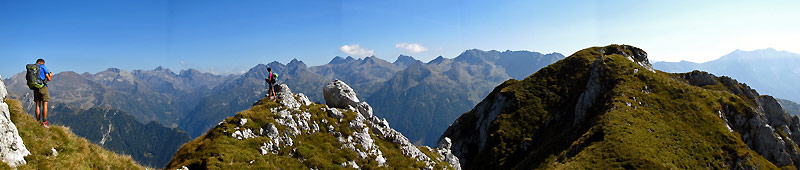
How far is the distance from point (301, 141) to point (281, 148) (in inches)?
96.0

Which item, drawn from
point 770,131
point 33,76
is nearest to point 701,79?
point 770,131

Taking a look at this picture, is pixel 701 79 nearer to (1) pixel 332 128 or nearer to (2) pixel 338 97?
(2) pixel 338 97

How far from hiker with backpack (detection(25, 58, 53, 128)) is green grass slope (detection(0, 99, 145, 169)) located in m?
0.75

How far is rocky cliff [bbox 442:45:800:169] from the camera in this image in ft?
238

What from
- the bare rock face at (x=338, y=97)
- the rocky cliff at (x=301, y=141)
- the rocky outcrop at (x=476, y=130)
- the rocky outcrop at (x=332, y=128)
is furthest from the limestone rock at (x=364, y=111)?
the rocky outcrop at (x=476, y=130)

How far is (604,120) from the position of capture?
3314 inches

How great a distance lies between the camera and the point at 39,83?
19.8 metres

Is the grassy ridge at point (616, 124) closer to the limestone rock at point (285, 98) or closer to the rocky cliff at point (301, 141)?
the rocky cliff at point (301, 141)

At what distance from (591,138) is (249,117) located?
257ft

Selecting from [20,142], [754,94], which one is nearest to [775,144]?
[754,94]

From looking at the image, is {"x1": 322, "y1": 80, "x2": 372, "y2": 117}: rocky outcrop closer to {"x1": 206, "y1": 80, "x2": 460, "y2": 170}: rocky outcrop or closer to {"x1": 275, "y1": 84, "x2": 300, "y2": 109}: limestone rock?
{"x1": 206, "y1": 80, "x2": 460, "y2": 170}: rocky outcrop

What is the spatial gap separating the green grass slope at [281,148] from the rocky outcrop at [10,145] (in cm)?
1082

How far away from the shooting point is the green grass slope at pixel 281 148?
2697cm

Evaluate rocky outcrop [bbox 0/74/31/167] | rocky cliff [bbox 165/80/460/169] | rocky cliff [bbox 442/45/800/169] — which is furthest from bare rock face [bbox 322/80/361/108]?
rocky cliff [bbox 442/45/800/169]
